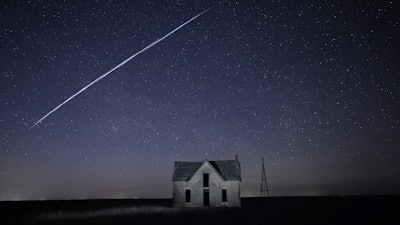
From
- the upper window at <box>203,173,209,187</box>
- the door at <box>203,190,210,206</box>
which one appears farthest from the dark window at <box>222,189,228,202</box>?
the upper window at <box>203,173,209,187</box>

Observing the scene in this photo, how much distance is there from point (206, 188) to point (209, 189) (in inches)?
14.2

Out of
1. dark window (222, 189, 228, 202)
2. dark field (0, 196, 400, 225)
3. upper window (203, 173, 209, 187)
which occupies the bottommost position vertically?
dark field (0, 196, 400, 225)

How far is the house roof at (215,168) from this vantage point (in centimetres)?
3838

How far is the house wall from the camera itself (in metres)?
37.3

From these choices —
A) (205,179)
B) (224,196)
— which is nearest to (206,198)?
(224,196)

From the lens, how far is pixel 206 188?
123 feet

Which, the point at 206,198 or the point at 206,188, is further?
the point at 206,198

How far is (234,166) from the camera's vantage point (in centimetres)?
3975

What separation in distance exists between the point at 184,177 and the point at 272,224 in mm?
19127

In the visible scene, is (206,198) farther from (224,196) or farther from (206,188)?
(224,196)

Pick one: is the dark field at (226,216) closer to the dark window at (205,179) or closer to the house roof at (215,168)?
the house roof at (215,168)

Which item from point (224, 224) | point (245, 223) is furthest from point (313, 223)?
point (224, 224)

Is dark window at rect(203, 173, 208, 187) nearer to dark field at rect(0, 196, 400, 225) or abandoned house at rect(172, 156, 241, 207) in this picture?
abandoned house at rect(172, 156, 241, 207)

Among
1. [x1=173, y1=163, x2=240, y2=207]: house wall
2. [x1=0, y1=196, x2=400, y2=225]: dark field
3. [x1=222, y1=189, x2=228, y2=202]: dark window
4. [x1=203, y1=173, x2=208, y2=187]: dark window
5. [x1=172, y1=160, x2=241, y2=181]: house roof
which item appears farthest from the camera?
[x1=172, y1=160, x2=241, y2=181]: house roof
